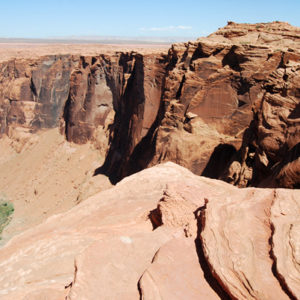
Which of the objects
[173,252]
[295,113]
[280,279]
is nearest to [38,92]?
[295,113]

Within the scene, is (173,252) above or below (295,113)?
below

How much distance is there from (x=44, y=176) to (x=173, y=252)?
2307 centimetres

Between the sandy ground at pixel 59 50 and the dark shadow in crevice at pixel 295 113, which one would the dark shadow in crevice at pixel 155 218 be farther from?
the sandy ground at pixel 59 50

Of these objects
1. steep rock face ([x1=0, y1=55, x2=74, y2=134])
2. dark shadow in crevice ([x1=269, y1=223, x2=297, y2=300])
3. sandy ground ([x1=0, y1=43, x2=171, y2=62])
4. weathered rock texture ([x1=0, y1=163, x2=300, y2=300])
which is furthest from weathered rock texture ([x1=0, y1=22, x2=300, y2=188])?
sandy ground ([x1=0, y1=43, x2=171, y2=62])

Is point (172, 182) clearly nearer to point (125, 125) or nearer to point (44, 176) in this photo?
point (125, 125)

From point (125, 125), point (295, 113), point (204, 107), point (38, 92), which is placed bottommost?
point (125, 125)

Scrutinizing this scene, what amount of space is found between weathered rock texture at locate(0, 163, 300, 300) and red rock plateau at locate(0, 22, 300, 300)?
0.06 ft

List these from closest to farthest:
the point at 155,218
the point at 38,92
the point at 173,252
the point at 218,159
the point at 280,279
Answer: the point at 280,279 < the point at 173,252 < the point at 155,218 < the point at 218,159 < the point at 38,92

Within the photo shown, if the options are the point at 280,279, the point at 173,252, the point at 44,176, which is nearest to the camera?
the point at 280,279

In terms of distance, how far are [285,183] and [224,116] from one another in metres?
7.14

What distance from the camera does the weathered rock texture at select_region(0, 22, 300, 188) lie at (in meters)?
9.69

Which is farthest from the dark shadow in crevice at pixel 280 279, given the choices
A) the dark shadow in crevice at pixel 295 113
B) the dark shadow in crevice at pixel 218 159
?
the dark shadow in crevice at pixel 218 159

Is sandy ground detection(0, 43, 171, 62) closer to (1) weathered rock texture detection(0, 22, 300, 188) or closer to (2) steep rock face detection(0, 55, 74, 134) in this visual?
(2) steep rock face detection(0, 55, 74, 134)

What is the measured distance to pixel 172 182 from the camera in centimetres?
670
